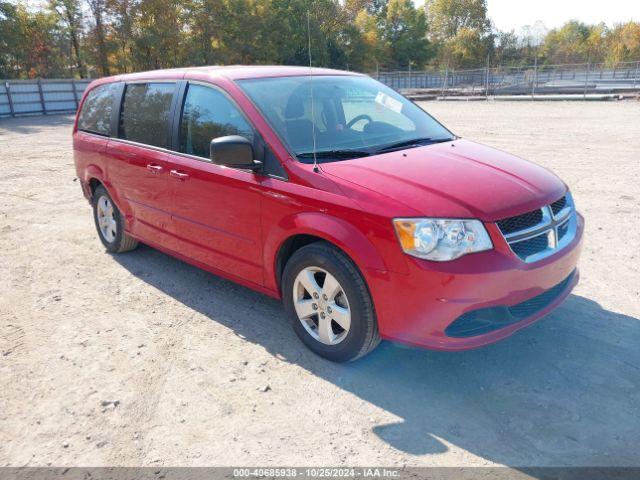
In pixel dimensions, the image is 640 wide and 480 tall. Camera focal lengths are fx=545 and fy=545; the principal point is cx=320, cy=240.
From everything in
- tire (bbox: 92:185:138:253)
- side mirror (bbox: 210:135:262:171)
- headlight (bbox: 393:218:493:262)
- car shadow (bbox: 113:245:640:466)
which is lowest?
car shadow (bbox: 113:245:640:466)

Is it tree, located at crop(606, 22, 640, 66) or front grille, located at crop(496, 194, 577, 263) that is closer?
front grille, located at crop(496, 194, 577, 263)

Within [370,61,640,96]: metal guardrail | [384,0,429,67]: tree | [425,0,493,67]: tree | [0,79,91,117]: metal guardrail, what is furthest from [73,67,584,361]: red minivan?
[425,0,493,67]: tree

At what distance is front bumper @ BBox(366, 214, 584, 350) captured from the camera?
2.92 metres

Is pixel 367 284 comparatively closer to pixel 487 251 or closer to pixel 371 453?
pixel 487 251

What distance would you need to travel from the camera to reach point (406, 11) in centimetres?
8431

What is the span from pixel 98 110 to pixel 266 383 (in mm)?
3807

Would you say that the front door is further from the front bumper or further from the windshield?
the front bumper

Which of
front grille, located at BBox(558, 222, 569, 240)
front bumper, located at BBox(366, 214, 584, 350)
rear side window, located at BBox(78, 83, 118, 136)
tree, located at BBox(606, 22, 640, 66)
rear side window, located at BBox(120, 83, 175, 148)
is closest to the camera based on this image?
front bumper, located at BBox(366, 214, 584, 350)

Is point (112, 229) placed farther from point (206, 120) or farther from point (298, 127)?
point (298, 127)

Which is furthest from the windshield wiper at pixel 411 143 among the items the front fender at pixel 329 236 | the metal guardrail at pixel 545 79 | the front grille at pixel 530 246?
the metal guardrail at pixel 545 79

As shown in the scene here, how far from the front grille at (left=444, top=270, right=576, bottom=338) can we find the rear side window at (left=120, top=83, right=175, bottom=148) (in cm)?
→ 284

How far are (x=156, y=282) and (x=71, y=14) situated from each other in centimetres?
4246

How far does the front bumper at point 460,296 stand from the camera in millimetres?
2922

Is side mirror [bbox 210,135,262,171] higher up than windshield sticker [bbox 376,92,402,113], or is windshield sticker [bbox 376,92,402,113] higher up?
windshield sticker [bbox 376,92,402,113]
